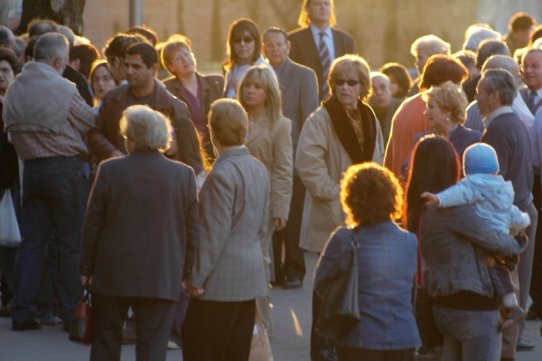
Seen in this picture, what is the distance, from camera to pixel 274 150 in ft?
40.2

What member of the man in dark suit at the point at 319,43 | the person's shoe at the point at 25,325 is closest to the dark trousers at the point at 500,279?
the person's shoe at the point at 25,325

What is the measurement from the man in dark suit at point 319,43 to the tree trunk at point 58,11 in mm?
2412

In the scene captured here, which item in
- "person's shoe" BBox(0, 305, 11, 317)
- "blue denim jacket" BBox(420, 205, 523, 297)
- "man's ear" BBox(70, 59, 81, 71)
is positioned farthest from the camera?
"man's ear" BBox(70, 59, 81, 71)

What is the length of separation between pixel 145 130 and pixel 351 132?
7.67 feet

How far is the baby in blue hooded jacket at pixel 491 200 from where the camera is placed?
9641 millimetres

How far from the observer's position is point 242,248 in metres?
9.76

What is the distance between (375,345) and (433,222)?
3.40ft

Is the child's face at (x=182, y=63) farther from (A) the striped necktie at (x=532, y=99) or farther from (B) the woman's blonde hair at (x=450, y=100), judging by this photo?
(B) the woman's blonde hair at (x=450, y=100)

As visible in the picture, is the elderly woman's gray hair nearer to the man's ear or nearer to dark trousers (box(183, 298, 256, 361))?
dark trousers (box(183, 298, 256, 361))

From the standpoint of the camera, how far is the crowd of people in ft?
31.4

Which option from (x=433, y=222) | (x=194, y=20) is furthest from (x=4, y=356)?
(x=194, y=20)

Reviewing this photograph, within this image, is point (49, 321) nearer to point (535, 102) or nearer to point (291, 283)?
point (291, 283)

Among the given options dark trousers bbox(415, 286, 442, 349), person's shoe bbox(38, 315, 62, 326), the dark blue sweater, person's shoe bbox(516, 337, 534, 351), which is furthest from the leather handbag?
person's shoe bbox(516, 337, 534, 351)

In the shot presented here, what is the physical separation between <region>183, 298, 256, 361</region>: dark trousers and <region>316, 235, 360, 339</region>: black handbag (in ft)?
2.52
